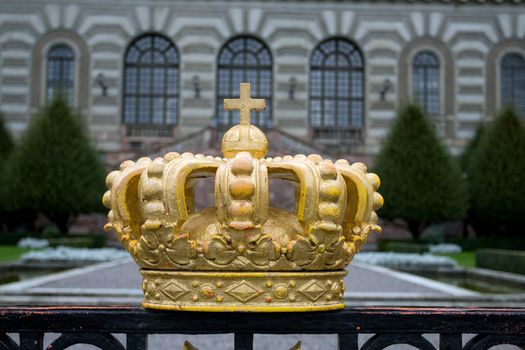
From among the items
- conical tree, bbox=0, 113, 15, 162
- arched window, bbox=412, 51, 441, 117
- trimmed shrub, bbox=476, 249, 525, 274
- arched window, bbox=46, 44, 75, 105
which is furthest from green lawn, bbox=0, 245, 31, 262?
arched window, bbox=412, 51, 441, 117

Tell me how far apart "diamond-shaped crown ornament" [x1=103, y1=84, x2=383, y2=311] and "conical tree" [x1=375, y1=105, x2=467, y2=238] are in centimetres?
2870

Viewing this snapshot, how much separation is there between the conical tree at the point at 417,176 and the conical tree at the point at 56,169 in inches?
493

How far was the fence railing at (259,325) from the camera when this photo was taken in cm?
260

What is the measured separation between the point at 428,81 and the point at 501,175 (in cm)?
913

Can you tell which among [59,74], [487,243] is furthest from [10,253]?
[487,243]

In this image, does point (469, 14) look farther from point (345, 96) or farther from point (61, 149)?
point (61, 149)

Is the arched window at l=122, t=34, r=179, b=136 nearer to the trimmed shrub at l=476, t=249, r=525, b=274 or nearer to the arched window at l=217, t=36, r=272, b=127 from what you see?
the arched window at l=217, t=36, r=272, b=127

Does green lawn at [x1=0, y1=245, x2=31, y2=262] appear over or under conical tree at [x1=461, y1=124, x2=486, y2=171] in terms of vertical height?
under

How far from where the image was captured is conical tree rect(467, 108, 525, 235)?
1257 inches

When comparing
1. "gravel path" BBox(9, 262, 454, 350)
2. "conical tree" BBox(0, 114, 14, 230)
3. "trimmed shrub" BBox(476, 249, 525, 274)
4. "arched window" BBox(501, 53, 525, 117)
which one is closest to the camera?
"gravel path" BBox(9, 262, 454, 350)

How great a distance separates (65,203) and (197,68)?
37.9ft

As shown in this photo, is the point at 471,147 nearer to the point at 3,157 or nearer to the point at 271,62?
the point at 271,62

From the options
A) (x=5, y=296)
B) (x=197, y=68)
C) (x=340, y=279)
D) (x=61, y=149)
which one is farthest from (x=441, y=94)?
(x=340, y=279)

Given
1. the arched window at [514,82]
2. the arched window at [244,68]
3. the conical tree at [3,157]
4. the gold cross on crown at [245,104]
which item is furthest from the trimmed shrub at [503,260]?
the arched window at [514,82]
